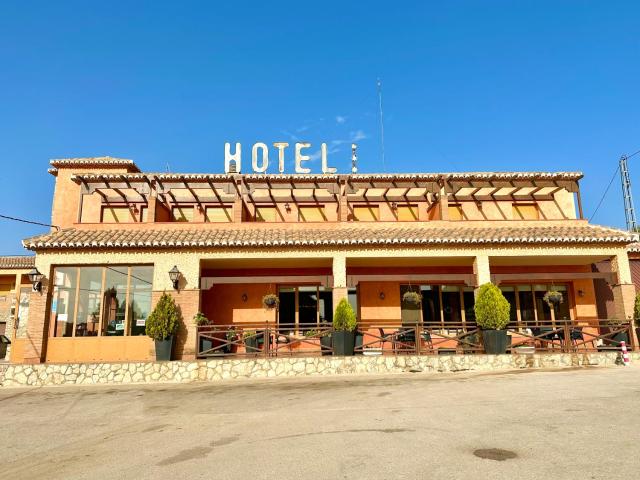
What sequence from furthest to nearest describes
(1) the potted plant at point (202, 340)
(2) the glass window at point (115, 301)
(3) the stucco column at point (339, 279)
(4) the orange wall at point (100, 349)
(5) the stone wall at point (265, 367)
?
1. (2) the glass window at point (115, 301)
2. (3) the stucco column at point (339, 279)
3. (4) the orange wall at point (100, 349)
4. (1) the potted plant at point (202, 340)
5. (5) the stone wall at point (265, 367)

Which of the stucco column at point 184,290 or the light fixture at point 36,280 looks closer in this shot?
the light fixture at point 36,280

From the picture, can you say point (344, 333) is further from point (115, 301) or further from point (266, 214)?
point (115, 301)

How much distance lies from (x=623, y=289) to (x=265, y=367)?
40.3 ft

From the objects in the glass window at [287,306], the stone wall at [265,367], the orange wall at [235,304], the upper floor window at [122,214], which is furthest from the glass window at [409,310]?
the upper floor window at [122,214]

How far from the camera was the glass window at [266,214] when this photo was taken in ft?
64.9

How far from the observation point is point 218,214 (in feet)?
64.7

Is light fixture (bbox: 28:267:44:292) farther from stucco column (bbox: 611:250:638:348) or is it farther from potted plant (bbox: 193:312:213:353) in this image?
stucco column (bbox: 611:250:638:348)

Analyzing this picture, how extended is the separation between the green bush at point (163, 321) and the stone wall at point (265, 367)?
96 cm

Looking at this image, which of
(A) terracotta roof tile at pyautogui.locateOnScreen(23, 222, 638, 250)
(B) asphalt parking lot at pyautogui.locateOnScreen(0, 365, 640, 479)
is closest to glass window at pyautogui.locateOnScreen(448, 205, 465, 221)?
(A) terracotta roof tile at pyautogui.locateOnScreen(23, 222, 638, 250)

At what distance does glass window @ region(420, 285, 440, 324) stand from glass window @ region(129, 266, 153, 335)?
33.9 ft

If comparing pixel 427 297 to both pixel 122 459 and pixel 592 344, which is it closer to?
pixel 592 344

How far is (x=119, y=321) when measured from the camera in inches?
610

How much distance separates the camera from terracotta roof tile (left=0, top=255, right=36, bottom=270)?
26016mm

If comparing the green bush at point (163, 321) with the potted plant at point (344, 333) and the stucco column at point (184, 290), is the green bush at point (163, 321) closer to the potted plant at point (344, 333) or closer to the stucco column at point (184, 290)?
the stucco column at point (184, 290)
